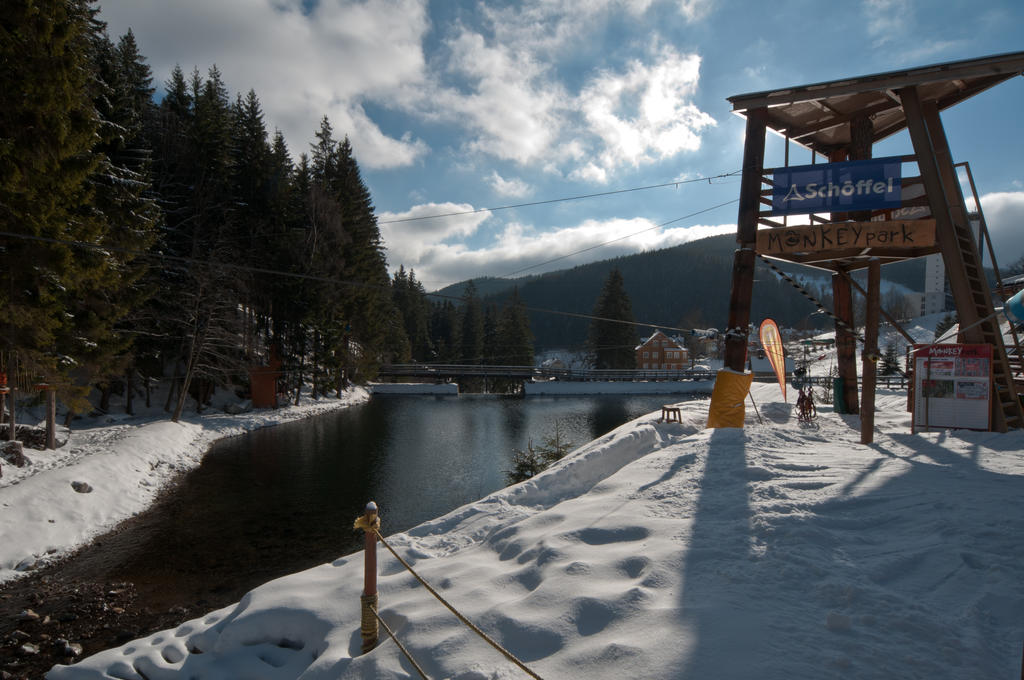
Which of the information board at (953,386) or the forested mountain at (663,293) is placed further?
the forested mountain at (663,293)

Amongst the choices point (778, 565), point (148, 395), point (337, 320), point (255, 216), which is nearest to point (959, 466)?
point (778, 565)

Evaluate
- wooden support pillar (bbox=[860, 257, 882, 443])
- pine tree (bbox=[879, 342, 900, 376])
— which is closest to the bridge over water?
pine tree (bbox=[879, 342, 900, 376])

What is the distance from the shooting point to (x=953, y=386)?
900cm

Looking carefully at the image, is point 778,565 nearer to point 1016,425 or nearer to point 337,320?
point 1016,425

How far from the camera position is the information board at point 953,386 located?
873 cm

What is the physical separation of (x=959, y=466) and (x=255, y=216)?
3332 cm

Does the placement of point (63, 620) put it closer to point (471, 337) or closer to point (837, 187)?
point (837, 187)

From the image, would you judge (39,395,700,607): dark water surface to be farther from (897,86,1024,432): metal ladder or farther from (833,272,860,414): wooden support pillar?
(897,86,1024,432): metal ladder

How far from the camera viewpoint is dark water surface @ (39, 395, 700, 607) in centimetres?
850

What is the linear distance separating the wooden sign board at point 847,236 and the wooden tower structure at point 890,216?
0.02 metres

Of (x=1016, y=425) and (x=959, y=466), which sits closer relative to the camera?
(x=959, y=466)

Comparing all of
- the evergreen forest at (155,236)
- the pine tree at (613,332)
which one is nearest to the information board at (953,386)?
the evergreen forest at (155,236)

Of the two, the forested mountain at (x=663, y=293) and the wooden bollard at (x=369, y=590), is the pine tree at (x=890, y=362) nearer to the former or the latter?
the wooden bollard at (x=369, y=590)

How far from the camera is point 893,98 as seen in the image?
9.57 m
